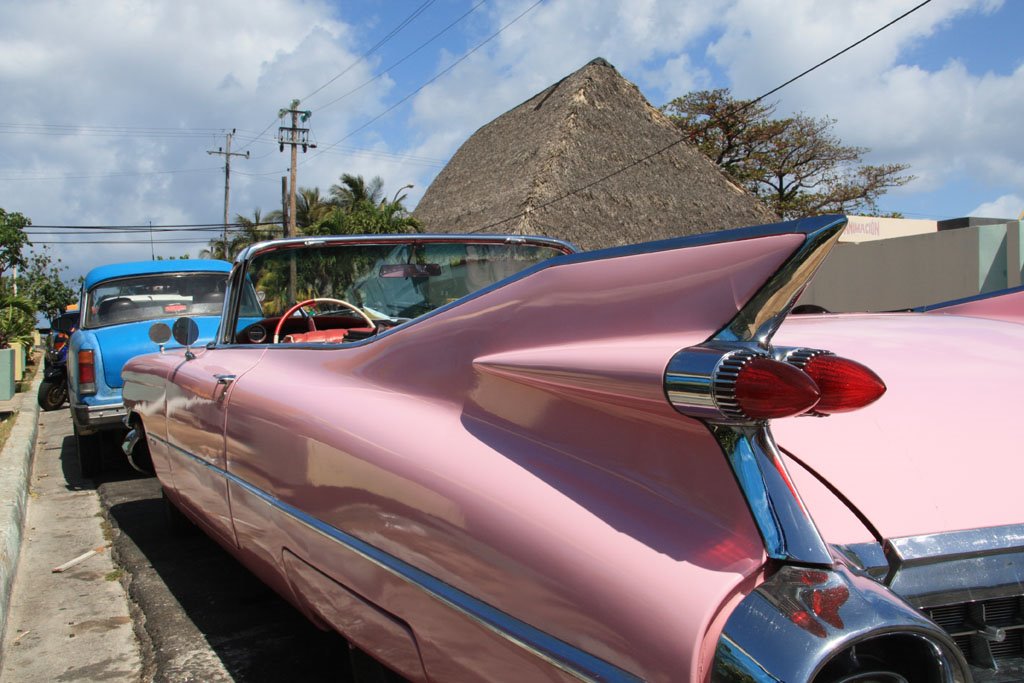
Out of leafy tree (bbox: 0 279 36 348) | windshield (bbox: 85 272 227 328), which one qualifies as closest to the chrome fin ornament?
windshield (bbox: 85 272 227 328)

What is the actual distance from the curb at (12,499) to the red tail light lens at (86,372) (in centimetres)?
67

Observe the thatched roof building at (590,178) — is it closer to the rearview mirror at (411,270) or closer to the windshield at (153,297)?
the windshield at (153,297)

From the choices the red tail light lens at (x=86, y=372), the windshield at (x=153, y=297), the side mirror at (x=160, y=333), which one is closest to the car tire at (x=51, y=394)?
the windshield at (x=153, y=297)

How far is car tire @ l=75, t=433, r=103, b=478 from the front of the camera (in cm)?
677

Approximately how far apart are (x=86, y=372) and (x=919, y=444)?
6681 millimetres

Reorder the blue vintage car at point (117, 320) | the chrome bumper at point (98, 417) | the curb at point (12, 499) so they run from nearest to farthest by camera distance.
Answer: the curb at point (12, 499), the chrome bumper at point (98, 417), the blue vintage car at point (117, 320)

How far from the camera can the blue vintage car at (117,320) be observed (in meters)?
6.76

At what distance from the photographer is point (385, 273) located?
337cm

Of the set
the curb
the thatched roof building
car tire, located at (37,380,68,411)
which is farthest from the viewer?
the thatched roof building

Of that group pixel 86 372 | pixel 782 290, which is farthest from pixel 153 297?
pixel 782 290

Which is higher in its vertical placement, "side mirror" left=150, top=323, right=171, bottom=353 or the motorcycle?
"side mirror" left=150, top=323, right=171, bottom=353

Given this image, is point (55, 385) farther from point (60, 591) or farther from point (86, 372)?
point (60, 591)

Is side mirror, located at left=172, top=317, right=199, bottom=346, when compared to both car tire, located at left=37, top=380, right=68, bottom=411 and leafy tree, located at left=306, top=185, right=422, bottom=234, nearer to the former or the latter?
car tire, located at left=37, top=380, right=68, bottom=411

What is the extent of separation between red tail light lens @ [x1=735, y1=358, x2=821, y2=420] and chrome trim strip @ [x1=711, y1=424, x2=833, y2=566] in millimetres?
64
